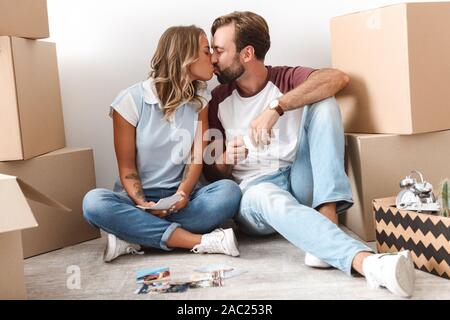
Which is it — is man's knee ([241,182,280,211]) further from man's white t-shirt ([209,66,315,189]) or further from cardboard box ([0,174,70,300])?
cardboard box ([0,174,70,300])

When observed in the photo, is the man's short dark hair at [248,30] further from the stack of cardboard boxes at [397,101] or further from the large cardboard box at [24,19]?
the large cardboard box at [24,19]

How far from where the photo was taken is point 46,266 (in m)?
1.87

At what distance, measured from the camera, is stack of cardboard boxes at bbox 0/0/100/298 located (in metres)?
1.86

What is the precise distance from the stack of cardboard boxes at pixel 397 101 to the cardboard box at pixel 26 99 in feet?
3.18

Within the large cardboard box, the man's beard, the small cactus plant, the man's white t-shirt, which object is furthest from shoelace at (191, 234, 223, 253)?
the large cardboard box

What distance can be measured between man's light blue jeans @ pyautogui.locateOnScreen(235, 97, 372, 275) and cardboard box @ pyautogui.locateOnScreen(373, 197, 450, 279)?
14 centimetres

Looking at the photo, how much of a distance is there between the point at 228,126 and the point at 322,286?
0.74m

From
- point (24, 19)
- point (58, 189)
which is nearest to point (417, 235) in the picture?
point (58, 189)

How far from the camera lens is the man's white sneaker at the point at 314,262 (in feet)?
5.35

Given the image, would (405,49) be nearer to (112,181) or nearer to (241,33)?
(241,33)

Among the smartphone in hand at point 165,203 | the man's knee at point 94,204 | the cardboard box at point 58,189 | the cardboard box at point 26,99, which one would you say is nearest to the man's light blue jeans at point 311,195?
the smartphone in hand at point 165,203

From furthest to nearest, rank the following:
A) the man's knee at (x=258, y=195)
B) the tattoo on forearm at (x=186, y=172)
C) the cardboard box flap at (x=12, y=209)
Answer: the tattoo on forearm at (x=186, y=172), the man's knee at (x=258, y=195), the cardboard box flap at (x=12, y=209)

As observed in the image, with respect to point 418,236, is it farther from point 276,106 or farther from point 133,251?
point 133,251
